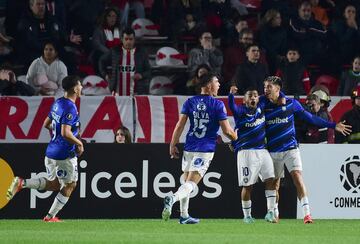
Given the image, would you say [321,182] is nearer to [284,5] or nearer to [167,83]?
[167,83]

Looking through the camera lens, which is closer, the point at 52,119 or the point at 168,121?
the point at 52,119

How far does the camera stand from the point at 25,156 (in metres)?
17.9

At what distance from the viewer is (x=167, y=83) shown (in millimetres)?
22312

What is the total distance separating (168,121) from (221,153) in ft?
8.47

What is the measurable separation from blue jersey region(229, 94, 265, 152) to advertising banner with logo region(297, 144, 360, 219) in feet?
5.54

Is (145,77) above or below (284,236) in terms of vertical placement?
above

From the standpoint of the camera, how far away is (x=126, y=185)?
18.1 meters

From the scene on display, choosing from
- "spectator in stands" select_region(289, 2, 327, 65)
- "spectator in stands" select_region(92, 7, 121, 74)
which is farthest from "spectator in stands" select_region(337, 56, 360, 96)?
"spectator in stands" select_region(92, 7, 121, 74)

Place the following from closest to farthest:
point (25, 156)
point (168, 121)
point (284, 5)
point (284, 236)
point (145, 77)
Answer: point (284, 236) → point (25, 156) → point (168, 121) → point (145, 77) → point (284, 5)

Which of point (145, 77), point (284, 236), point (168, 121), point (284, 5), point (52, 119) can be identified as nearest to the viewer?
point (284, 236)

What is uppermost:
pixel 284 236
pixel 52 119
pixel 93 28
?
pixel 93 28

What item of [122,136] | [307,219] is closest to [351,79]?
[122,136]

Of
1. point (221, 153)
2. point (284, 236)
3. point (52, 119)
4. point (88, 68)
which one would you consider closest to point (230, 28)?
point (88, 68)

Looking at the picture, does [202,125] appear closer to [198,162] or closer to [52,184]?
[198,162]
